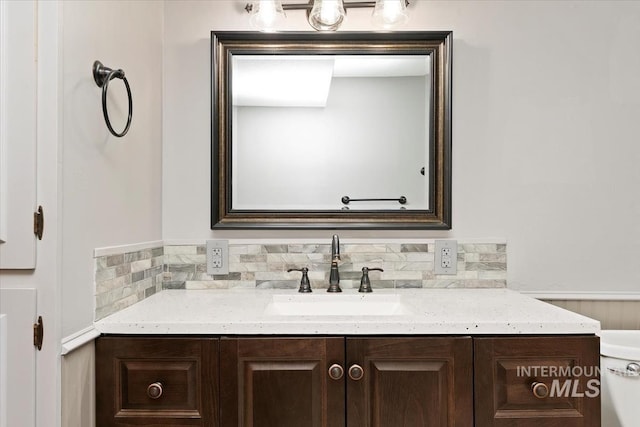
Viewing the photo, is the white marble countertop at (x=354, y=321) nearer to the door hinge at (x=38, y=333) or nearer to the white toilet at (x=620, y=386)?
the door hinge at (x=38, y=333)

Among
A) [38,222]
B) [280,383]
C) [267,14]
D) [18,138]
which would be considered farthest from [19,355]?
[267,14]

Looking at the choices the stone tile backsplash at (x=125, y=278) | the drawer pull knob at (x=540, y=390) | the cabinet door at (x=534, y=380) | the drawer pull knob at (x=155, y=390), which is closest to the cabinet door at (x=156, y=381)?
the drawer pull knob at (x=155, y=390)

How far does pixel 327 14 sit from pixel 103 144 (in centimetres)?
93

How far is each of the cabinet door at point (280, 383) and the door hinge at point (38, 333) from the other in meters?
0.44

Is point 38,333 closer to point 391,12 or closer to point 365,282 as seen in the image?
point 365,282

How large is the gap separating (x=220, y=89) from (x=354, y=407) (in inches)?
50.0

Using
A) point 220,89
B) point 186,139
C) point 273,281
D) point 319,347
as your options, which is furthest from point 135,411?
point 220,89

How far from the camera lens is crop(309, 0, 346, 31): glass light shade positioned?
5.41 feet

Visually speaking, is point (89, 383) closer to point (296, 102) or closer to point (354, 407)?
point (354, 407)

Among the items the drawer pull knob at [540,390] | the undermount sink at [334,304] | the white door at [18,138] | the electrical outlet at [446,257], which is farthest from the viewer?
the electrical outlet at [446,257]

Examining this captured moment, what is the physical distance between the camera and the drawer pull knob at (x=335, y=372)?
1.21m

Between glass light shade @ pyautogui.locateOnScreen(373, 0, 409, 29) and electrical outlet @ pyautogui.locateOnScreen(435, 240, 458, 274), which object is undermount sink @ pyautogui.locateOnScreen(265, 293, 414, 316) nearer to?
electrical outlet @ pyautogui.locateOnScreen(435, 240, 458, 274)

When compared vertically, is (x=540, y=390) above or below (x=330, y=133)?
below

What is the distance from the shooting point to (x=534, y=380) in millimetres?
1221
